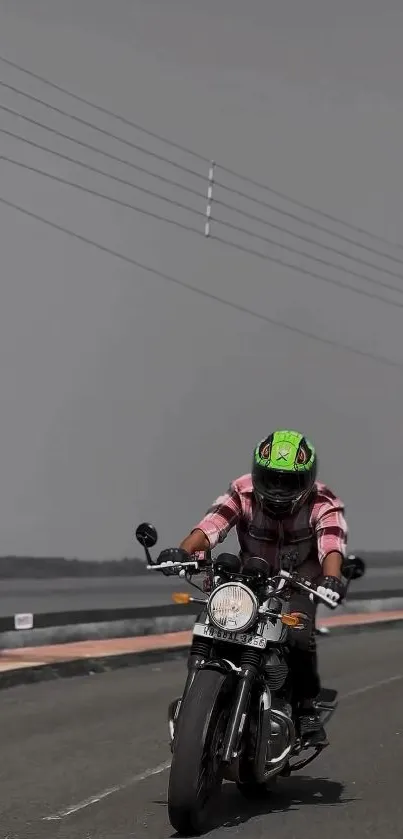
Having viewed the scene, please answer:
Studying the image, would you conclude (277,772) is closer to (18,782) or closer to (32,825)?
(32,825)

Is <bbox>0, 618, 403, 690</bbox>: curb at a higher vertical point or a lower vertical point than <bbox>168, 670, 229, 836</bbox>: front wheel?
lower

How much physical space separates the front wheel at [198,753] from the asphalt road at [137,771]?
220 mm

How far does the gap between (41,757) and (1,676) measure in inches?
207

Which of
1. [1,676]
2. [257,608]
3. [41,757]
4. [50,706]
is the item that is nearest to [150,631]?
[1,676]

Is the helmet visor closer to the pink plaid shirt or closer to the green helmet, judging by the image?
the green helmet

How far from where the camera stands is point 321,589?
738cm

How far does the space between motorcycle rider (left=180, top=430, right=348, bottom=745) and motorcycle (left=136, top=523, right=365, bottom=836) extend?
0.20 m

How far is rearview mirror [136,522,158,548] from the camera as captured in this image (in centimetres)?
770

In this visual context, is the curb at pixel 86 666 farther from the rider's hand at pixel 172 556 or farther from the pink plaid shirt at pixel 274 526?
the rider's hand at pixel 172 556

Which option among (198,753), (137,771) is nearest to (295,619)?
(198,753)

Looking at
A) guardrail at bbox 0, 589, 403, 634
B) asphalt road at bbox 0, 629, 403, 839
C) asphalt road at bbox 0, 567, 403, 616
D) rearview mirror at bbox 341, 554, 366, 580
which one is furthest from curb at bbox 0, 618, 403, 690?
asphalt road at bbox 0, 567, 403, 616

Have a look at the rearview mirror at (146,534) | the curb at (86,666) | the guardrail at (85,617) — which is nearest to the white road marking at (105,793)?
the rearview mirror at (146,534)

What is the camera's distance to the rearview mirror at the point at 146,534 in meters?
7.70

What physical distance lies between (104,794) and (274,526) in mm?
1908
